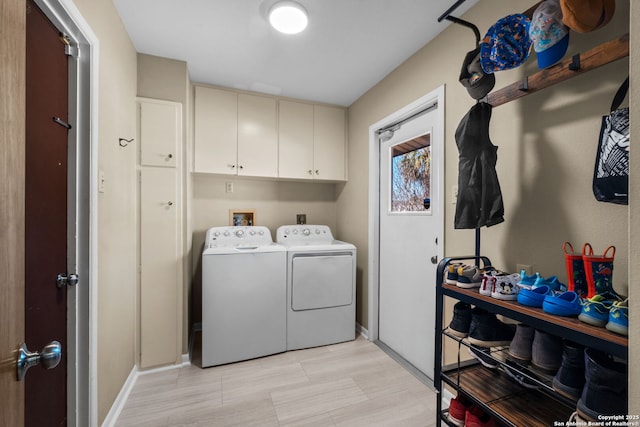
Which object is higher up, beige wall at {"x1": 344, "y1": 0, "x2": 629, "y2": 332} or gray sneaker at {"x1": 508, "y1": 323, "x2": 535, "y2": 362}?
beige wall at {"x1": 344, "y1": 0, "x2": 629, "y2": 332}

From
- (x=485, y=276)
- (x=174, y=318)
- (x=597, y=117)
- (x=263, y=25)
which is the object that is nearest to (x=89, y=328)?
(x=174, y=318)

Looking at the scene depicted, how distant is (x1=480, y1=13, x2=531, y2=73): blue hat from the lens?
1.17 meters

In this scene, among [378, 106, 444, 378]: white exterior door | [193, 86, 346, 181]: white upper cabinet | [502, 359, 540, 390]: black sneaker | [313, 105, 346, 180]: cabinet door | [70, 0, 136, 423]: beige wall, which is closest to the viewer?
[502, 359, 540, 390]: black sneaker

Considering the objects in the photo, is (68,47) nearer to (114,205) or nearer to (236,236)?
(114,205)

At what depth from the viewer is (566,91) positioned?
1.19 m

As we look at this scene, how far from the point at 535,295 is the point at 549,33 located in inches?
39.0

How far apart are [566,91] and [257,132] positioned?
2320 millimetres

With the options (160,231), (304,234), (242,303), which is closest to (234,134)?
(160,231)

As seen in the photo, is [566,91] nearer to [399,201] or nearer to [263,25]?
[399,201]

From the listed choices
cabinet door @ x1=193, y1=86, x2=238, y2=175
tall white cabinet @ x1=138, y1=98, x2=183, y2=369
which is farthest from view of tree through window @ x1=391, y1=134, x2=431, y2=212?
tall white cabinet @ x1=138, y1=98, x2=183, y2=369

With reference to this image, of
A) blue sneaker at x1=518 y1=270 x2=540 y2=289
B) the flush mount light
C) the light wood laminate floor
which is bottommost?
the light wood laminate floor

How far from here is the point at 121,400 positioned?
1.76 m

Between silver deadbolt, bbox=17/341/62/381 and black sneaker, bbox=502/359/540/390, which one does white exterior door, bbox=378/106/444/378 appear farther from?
silver deadbolt, bbox=17/341/62/381

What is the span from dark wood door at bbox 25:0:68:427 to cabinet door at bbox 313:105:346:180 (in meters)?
2.08
